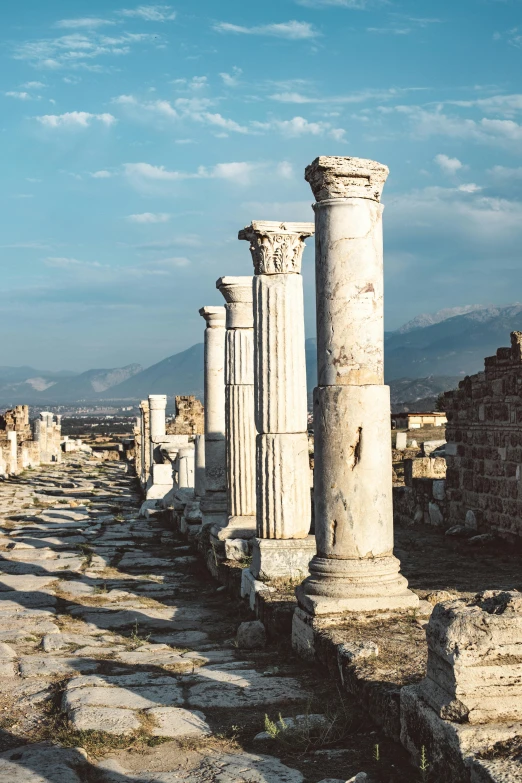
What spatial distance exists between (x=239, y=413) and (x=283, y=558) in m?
2.61

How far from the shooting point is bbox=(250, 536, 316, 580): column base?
7.57 m

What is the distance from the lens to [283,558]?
→ 759 cm

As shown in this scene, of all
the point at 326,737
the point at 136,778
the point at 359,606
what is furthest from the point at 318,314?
the point at 136,778

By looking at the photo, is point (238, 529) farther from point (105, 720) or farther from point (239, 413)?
point (105, 720)

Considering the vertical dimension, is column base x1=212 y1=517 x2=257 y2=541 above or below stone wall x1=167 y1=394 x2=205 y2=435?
below

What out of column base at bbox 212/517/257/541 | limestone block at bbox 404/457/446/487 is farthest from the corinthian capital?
limestone block at bbox 404/457/446/487

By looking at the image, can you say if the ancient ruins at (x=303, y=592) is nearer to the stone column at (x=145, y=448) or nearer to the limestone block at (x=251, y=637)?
the limestone block at (x=251, y=637)

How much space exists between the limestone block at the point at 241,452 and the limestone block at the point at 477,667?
5.76 metres

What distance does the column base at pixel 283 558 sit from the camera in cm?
757

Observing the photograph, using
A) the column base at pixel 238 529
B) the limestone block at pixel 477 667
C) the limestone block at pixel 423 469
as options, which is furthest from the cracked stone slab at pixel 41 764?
the limestone block at pixel 423 469

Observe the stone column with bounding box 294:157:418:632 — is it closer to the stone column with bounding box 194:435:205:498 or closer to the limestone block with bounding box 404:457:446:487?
the stone column with bounding box 194:435:205:498

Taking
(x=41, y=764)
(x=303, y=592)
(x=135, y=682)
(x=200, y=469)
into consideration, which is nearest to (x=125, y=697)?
(x=135, y=682)

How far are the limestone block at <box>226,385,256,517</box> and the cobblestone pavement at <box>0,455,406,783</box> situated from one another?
3.08ft

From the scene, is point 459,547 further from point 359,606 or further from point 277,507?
point 359,606
